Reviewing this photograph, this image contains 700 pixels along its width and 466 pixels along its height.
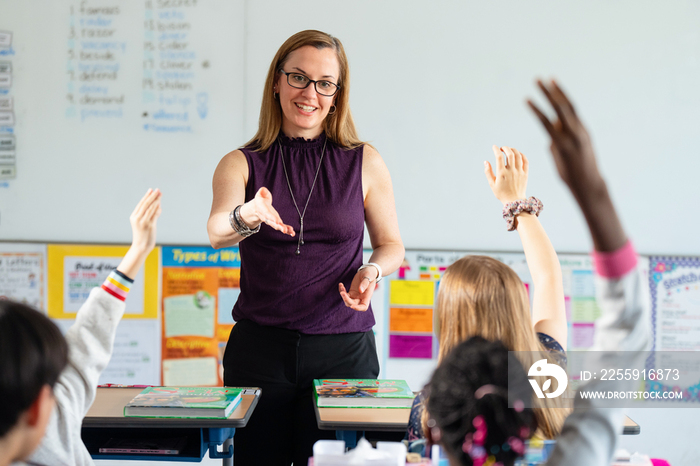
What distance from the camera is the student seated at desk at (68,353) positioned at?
80cm

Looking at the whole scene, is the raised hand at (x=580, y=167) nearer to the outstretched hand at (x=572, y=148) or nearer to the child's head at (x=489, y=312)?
the outstretched hand at (x=572, y=148)

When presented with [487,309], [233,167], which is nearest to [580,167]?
[487,309]

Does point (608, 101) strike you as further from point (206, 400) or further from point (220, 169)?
point (206, 400)

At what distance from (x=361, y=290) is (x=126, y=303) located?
5.33 ft

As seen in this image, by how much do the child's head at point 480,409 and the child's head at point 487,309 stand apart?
335 millimetres

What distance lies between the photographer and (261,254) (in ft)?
5.42

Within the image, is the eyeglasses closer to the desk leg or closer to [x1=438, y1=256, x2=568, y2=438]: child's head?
[x1=438, y1=256, x2=568, y2=438]: child's head

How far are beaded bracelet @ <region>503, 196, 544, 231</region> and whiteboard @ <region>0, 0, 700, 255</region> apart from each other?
4.93 feet

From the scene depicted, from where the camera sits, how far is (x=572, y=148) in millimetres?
526

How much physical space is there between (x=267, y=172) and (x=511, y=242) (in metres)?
1.48

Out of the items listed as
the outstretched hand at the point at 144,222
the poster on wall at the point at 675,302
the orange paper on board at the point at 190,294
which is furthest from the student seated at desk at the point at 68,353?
the poster on wall at the point at 675,302

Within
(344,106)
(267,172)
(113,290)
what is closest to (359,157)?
(344,106)

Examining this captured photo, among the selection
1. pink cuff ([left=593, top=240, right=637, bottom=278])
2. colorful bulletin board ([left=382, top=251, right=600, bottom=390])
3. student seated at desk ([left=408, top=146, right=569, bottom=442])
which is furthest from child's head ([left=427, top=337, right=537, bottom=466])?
colorful bulletin board ([left=382, top=251, right=600, bottom=390])

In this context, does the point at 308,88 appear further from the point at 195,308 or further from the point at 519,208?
the point at 195,308
